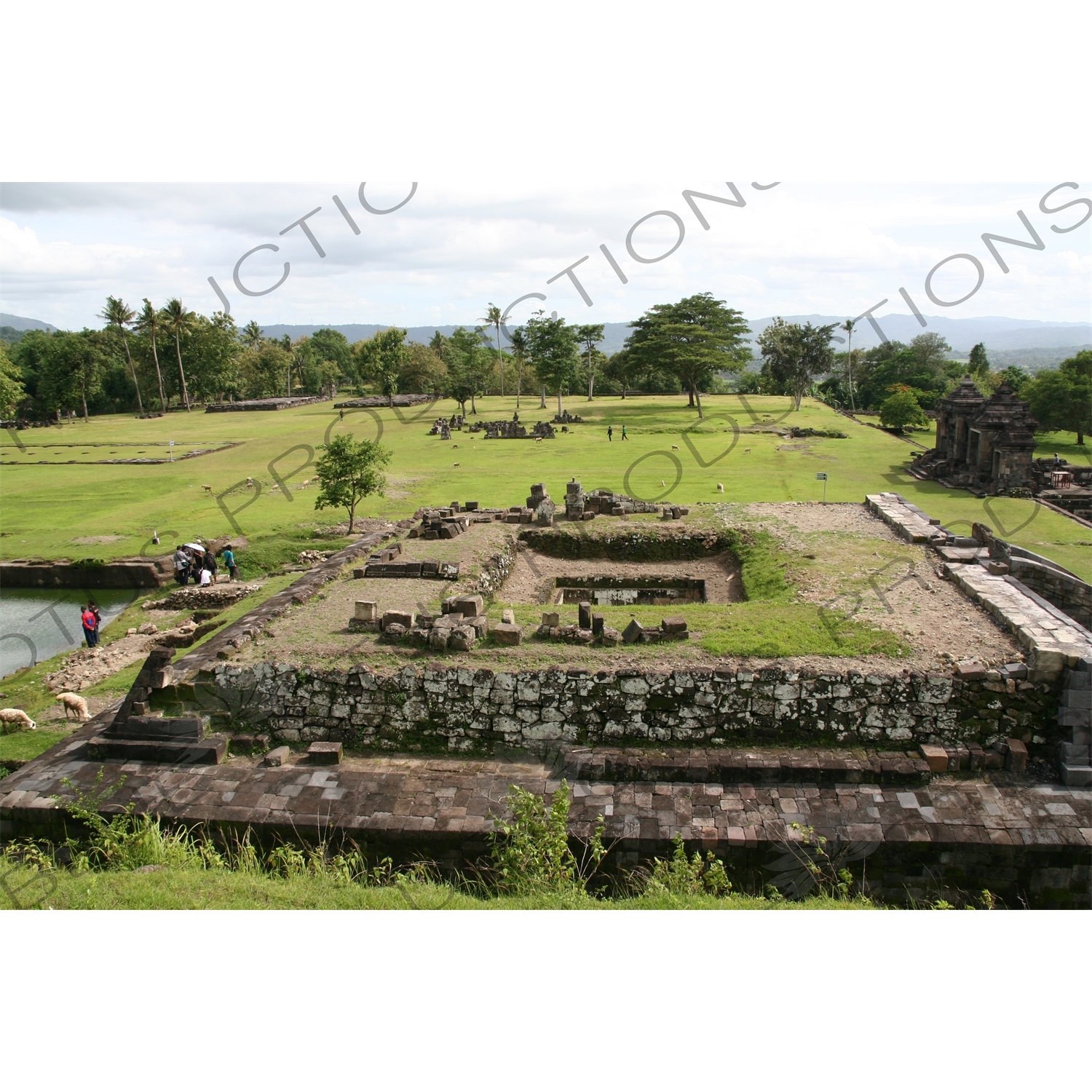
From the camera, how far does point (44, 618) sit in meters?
16.9

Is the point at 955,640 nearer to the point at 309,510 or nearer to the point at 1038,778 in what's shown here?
the point at 1038,778

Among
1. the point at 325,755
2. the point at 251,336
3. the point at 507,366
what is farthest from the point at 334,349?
the point at 325,755

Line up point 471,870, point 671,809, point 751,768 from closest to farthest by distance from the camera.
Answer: point 471,870 → point 671,809 → point 751,768

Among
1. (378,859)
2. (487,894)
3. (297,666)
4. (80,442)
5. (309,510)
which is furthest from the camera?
(80,442)

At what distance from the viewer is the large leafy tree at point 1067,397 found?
34125mm

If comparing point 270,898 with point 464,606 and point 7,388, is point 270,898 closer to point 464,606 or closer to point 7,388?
point 464,606

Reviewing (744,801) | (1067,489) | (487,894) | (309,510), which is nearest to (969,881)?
(744,801)

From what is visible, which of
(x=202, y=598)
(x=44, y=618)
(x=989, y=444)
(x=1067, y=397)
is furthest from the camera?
(x=1067, y=397)

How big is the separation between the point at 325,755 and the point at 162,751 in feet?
5.74

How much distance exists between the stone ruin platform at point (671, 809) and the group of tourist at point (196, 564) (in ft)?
32.2

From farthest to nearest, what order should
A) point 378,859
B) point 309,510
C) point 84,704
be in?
point 309,510, point 84,704, point 378,859

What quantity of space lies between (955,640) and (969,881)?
2838mm

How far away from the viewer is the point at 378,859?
721 cm

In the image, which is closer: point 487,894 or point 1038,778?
point 487,894
